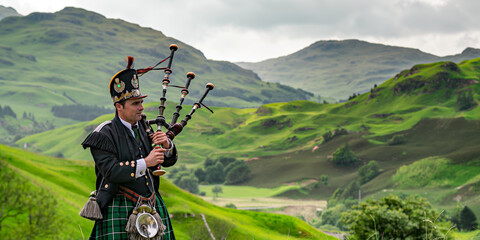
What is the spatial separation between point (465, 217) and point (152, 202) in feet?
398

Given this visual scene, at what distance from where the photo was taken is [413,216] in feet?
101

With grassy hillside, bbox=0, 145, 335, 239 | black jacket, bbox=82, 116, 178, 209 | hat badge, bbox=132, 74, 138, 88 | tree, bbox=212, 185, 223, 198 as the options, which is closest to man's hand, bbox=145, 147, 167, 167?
black jacket, bbox=82, 116, 178, 209

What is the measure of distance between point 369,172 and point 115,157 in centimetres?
19583

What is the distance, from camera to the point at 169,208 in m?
33.6

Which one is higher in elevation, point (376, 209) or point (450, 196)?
point (376, 209)

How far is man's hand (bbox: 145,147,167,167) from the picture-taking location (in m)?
5.58

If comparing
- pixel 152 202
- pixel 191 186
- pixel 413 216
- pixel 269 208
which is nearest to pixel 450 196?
pixel 269 208

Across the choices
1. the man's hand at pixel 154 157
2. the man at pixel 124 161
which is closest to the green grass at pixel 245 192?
the man at pixel 124 161

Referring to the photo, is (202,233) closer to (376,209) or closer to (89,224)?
(89,224)

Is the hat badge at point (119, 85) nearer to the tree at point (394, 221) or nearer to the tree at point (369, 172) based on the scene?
the tree at point (394, 221)

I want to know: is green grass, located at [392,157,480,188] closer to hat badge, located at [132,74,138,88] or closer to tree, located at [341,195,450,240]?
tree, located at [341,195,450,240]

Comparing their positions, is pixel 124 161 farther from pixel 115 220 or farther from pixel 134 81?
pixel 134 81

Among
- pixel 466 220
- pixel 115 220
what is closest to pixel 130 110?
pixel 115 220

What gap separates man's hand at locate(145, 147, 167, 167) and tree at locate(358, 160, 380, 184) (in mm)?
192506
